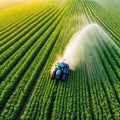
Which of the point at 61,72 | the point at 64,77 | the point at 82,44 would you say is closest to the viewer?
the point at 64,77

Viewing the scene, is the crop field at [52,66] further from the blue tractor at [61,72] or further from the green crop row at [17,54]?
the blue tractor at [61,72]

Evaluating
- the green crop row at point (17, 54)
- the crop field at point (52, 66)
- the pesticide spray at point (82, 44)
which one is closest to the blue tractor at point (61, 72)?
the crop field at point (52, 66)

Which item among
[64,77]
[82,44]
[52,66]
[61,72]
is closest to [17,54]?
[52,66]

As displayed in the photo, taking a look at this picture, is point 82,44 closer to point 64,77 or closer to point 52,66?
point 52,66

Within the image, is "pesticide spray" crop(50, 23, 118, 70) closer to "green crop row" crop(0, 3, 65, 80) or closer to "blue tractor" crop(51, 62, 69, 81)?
"blue tractor" crop(51, 62, 69, 81)

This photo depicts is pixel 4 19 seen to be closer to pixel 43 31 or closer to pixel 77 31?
pixel 43 31

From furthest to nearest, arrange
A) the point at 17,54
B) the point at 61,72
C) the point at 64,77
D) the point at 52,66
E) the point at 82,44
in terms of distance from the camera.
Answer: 1. the point at 82,44
2. the point at 17,54
3. the point at 52,66
4. the point at 61,72
5. the point at 64,77

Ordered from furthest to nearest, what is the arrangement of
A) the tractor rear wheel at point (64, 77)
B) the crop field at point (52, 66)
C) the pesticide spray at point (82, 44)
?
the pesticide spray at point (82, 44) → the tractor rear wheel at point (64, 77) → the crop field at point (52, 66)

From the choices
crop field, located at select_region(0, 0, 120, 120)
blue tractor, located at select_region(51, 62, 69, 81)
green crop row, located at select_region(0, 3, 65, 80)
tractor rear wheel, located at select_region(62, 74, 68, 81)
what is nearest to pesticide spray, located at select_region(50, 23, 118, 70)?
crop field, located at select_region(0, 0, 120, 120)
